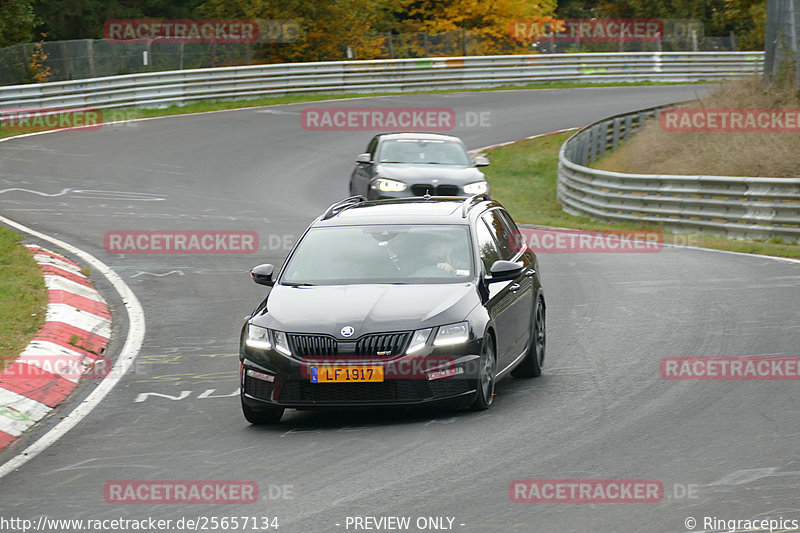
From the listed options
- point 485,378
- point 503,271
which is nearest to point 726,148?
point 503,271

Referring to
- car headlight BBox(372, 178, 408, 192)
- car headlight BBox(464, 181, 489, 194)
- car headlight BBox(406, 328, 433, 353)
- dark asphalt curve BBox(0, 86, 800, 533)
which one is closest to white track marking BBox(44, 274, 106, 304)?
dark asphalt curve BBox(0, 86, 800, 533)

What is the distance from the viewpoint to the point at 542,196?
1182 inches

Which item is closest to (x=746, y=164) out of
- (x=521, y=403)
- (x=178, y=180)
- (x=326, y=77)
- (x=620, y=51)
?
(x=178, y=180)

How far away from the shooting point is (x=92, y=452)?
8.37 metres

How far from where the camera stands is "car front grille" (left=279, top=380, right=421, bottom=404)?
340 inches

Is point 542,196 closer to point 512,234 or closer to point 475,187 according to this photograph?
point 475,187

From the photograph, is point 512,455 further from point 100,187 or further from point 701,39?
point 701,39

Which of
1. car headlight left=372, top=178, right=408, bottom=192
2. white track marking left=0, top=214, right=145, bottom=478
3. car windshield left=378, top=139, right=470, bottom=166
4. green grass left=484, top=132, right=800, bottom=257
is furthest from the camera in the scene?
car windshield left=378, top=139, right=470, bottom=166

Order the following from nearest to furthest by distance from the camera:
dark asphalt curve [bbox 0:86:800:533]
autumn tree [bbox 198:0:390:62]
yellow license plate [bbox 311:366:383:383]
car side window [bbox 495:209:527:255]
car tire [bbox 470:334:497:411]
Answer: dark asphalt curve [bbox 0:86:800:533] → yellow license plate [bbox 311:366:383:383] → car tire [bbox 470:334:497:411] → car side window [bbox 495:209:527:255] → autumn tree [bbox 198:0:390:62]

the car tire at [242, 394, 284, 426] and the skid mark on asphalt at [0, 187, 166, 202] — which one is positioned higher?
the car tire at [242, 394, 284, 426]

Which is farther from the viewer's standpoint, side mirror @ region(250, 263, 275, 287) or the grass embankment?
the grass embankment

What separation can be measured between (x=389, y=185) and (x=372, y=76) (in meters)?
24.0

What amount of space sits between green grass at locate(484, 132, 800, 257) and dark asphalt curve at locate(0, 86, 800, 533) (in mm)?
2023

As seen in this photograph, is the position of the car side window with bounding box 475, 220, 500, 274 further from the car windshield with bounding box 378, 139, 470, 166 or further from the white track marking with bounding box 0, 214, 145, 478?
the car windshield with bounding box 378, 139, 470, 166
